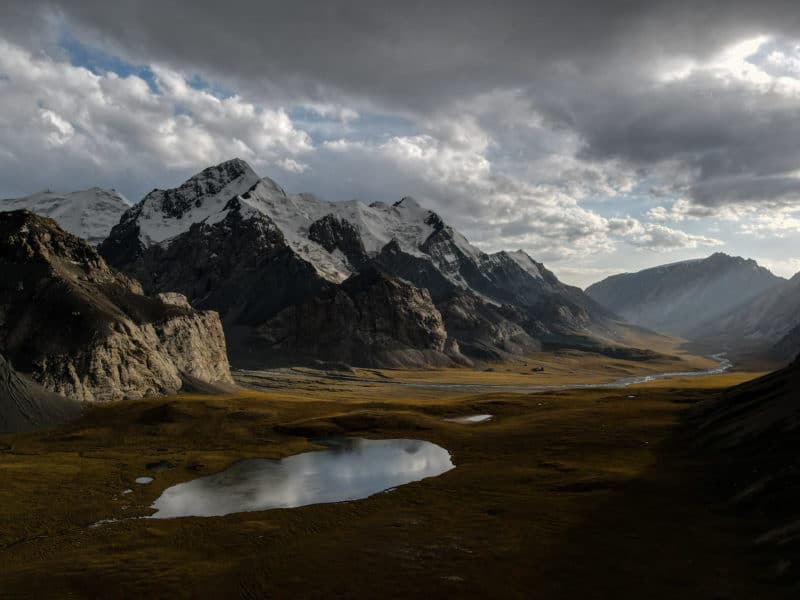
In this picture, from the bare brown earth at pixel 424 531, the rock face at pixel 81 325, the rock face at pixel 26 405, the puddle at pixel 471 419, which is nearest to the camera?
the bare brown earth at pixel 424 531

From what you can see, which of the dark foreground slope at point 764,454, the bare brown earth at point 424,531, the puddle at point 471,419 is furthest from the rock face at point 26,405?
the dark foreground slope at point 764,454

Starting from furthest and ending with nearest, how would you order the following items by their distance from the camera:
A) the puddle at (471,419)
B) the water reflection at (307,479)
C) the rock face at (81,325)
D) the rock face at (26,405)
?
the rock face at (81,325) → the puddle at (471,419) → the rock face at (26,405) → the water reflection at (307,479)

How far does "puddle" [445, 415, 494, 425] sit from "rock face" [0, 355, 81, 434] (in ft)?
234

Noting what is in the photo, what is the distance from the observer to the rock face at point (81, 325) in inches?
4680

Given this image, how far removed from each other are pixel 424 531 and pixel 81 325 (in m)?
111

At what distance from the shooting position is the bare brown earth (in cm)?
3306

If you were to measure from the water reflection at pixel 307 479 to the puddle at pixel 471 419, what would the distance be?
23422mm

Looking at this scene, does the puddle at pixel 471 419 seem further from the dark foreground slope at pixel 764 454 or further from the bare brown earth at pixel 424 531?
the dark foreground slope at pixel 764 454

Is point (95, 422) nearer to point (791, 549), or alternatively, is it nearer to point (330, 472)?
point (330, 472)

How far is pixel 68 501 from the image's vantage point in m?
55.5

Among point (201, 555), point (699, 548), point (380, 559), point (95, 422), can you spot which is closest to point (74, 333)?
point (95, 422)

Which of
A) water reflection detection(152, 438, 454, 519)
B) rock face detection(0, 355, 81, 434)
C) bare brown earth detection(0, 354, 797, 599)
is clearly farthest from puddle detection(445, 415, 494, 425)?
rock face detection(0, 355, 81, 434)

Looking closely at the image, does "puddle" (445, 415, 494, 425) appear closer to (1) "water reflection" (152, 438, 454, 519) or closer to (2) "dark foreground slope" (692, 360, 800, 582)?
(1) "water reflection" (152, 438, 454, 519)

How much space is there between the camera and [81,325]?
127250 millimetres
